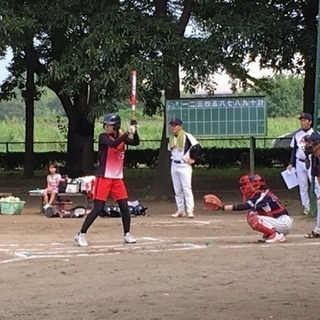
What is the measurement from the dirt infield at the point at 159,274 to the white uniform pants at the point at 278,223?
24 centimetres

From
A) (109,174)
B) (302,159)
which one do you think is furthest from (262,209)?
(302,159)

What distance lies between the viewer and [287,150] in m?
36.2

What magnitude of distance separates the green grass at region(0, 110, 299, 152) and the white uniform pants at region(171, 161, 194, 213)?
16.5m

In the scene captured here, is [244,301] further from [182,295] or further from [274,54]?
[274,54]

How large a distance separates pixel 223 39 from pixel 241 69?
5.71 ft

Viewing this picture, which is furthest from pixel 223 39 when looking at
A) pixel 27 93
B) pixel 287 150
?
pixel 287 150

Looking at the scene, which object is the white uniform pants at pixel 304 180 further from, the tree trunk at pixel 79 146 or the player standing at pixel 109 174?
the tree trunk at pixel 79 146

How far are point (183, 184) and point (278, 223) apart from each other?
468cm

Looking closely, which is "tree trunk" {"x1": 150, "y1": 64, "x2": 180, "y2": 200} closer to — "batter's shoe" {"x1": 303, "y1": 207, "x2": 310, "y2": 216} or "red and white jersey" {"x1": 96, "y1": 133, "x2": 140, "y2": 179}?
"batter's shoe" {"x1": 303, "y1": 207, "x2": 310, "y2": 216}

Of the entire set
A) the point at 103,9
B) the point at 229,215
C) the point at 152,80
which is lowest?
the point at 229,215

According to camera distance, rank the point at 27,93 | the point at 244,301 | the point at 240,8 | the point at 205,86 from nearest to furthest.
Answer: the point at 244,301
the point at 240,8
the point at 205,86
the point at 27,93

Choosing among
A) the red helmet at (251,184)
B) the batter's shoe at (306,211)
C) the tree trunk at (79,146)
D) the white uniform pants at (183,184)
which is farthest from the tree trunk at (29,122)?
the red helmet at (251,184)

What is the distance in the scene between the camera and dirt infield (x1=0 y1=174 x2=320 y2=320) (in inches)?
281

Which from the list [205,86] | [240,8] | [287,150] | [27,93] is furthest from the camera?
[287,150]
